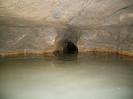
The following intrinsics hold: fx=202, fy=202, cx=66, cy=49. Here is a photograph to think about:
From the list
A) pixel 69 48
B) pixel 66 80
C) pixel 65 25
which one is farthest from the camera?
pixel 69 48

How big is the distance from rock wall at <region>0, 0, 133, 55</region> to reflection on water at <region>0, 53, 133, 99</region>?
1.02 meters

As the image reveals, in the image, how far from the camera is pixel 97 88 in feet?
12.3

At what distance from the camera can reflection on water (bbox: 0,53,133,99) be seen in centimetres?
341

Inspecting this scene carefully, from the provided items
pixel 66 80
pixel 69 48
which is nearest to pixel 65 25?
pixel 69 48

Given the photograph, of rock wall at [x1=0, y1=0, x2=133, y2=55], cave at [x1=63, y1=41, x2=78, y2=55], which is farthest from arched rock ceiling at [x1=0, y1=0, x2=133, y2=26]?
cave at [x1=63, y1=41, x2=78, y2=55]

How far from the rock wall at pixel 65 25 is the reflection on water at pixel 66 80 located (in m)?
1.02

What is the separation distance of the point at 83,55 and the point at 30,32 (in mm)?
2079

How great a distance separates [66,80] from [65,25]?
3.12m

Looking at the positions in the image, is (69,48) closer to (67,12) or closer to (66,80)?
(67,12)

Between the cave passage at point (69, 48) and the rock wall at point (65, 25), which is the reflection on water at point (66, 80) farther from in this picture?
the cave passage at point (69, 48)

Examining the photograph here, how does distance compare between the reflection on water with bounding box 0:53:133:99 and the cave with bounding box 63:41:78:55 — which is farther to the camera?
the cave with bounding box 63:41:78:55

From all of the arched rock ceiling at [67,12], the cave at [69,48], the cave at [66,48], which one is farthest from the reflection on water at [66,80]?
the cave at [69,48]

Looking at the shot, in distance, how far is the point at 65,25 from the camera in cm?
697

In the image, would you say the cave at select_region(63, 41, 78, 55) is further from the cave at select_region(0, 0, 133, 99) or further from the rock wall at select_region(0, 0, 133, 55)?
the rock wall at select_region(0, 0, 133, 55)
